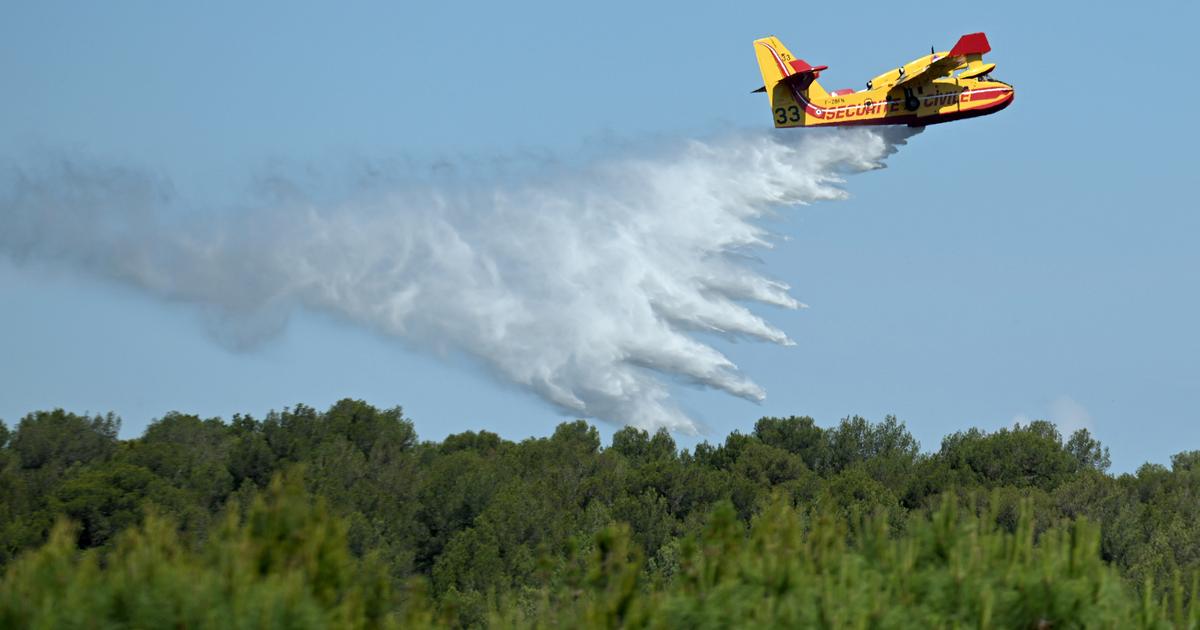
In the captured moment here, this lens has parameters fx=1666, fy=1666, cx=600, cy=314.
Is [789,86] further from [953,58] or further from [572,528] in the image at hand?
[572,528]

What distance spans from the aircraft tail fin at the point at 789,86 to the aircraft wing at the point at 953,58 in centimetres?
226

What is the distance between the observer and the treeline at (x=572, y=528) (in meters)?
11.7

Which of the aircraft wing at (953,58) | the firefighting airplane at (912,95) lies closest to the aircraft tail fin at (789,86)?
the firefighting airplane at (912,95)

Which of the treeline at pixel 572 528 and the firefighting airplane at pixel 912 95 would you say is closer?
the treeline at pixel 572 528

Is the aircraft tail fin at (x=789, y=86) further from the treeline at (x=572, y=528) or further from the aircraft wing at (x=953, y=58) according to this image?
the treeline at (x=572, y=528)

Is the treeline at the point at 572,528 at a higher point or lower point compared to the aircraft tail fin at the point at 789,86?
lower

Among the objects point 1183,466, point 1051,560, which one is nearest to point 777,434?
point 1183,466

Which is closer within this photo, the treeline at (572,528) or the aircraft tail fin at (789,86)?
the treeline at (572,528)

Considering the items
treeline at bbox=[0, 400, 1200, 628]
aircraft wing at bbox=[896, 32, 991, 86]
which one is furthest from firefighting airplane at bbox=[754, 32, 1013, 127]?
treeline at bbox=[0, 400, 1200, 628]

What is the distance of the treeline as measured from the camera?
11.7 metres

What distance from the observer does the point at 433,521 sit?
62.2m

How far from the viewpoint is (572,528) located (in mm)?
58406

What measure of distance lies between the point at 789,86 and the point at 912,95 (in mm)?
3054

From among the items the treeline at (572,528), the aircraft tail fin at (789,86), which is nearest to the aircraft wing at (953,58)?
the aircraft tail fin at (789,86)
